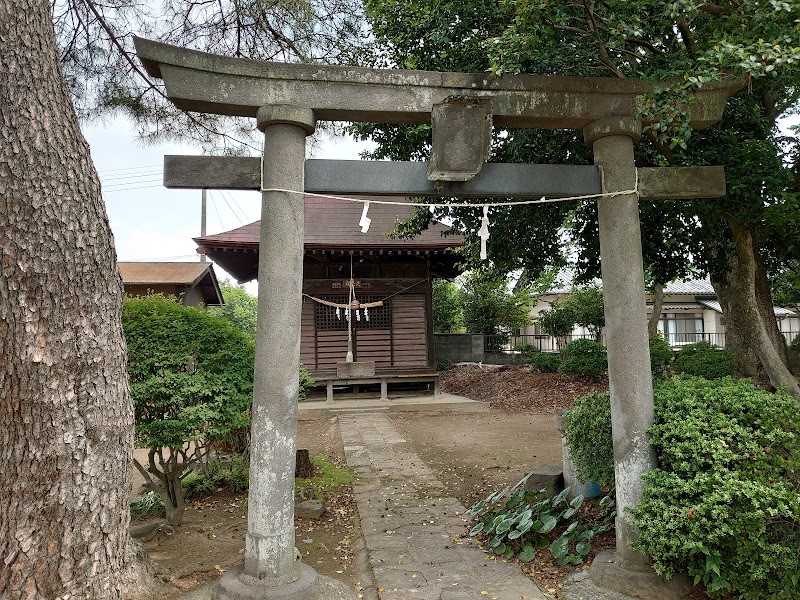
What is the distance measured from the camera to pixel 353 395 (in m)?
13.7

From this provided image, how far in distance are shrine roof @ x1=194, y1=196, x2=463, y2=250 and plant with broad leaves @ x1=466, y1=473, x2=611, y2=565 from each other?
22.8 feet

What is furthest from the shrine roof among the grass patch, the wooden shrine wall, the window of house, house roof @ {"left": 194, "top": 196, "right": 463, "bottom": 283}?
the window of house

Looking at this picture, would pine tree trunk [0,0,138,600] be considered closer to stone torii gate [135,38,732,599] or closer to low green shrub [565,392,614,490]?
stone torii gate [135,38,732,599]

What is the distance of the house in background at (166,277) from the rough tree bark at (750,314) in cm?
1237

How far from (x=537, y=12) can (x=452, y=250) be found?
8.43 m

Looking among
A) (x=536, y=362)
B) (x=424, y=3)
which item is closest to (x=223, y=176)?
(x=424, y=3)

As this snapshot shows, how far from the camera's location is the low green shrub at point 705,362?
32.9 ft

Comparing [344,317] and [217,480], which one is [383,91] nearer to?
[217,480]

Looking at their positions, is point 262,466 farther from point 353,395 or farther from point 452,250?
point 353,395

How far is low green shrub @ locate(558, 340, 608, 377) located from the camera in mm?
13961

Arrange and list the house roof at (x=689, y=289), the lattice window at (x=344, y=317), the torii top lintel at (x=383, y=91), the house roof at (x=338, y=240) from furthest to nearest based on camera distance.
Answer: the house roof at (x=689, y=289) < the lattice window at (x=344, y=317) < the house roof at (x=338, y=240) < the torii top lintel at (x=383, y=91)

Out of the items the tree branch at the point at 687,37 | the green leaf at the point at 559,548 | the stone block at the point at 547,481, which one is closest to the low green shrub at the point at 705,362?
the stone block at the point at 547,481

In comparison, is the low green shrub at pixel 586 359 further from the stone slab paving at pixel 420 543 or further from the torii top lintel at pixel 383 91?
the torii top lintel at pixel 383 91

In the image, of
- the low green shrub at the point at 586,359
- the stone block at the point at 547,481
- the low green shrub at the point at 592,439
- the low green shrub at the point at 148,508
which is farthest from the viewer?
the low green shrub at the point at 586,359
